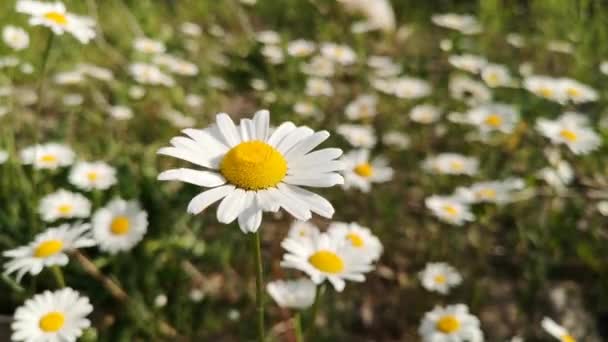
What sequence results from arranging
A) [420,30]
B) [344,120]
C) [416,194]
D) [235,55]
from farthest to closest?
[420,30] → [235,55] → [344,120] → [416,194]

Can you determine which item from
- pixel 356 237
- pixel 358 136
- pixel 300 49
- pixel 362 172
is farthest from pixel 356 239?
pixel 300 49

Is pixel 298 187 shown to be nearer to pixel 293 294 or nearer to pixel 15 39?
pixel 293 294

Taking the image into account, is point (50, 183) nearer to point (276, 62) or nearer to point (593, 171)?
point (276, 62)

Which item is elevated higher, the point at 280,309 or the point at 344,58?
the point at 344,58

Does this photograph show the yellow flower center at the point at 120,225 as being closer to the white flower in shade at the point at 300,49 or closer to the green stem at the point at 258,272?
Result: the green stem at the point at 258,272

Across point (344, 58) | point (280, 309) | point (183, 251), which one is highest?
point (344, 58)

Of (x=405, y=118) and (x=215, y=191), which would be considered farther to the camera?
(x=405, y=118)

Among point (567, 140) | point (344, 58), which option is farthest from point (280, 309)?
point (344, 58)

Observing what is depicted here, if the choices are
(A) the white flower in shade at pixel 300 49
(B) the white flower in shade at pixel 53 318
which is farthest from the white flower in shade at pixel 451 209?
(A) the white flower in shade at pixel 300 49
